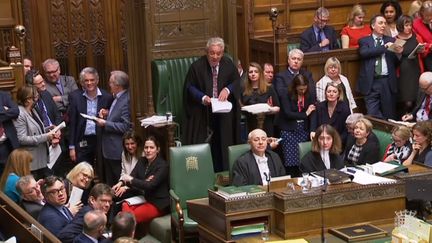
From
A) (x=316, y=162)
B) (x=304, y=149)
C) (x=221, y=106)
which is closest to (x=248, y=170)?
(x=316, y=162)

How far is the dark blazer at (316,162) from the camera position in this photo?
22.4 ft

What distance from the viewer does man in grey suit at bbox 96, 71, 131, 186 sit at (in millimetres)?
7930

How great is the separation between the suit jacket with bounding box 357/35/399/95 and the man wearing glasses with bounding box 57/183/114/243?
4074 mm

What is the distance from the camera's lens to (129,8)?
341 inches

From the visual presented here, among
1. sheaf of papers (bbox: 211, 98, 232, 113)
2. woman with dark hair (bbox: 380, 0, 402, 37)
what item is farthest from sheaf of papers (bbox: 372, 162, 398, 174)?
woman with dark hair (bbox: 380, 0, 402, 37)

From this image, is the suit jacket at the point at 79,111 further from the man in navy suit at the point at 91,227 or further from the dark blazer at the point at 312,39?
the man in navy suit at the point at 91,227

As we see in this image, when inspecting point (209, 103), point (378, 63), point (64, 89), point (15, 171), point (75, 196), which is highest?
point (378, 63)

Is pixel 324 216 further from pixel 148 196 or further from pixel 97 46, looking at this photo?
pixel 97 46

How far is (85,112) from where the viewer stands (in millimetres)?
8227

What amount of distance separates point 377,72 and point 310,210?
372cm

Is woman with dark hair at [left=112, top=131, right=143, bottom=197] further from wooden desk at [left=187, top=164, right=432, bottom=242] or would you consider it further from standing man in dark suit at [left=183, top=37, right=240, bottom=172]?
wooden desk at [left=187, top=164, right=432, bottom=242]

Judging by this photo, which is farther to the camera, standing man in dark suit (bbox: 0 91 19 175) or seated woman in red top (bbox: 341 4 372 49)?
seated woman in red top (bbox: 341 4 372 49)

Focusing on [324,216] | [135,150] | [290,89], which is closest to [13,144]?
[135,150]

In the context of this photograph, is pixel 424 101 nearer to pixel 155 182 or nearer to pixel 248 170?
pixel 248 170
